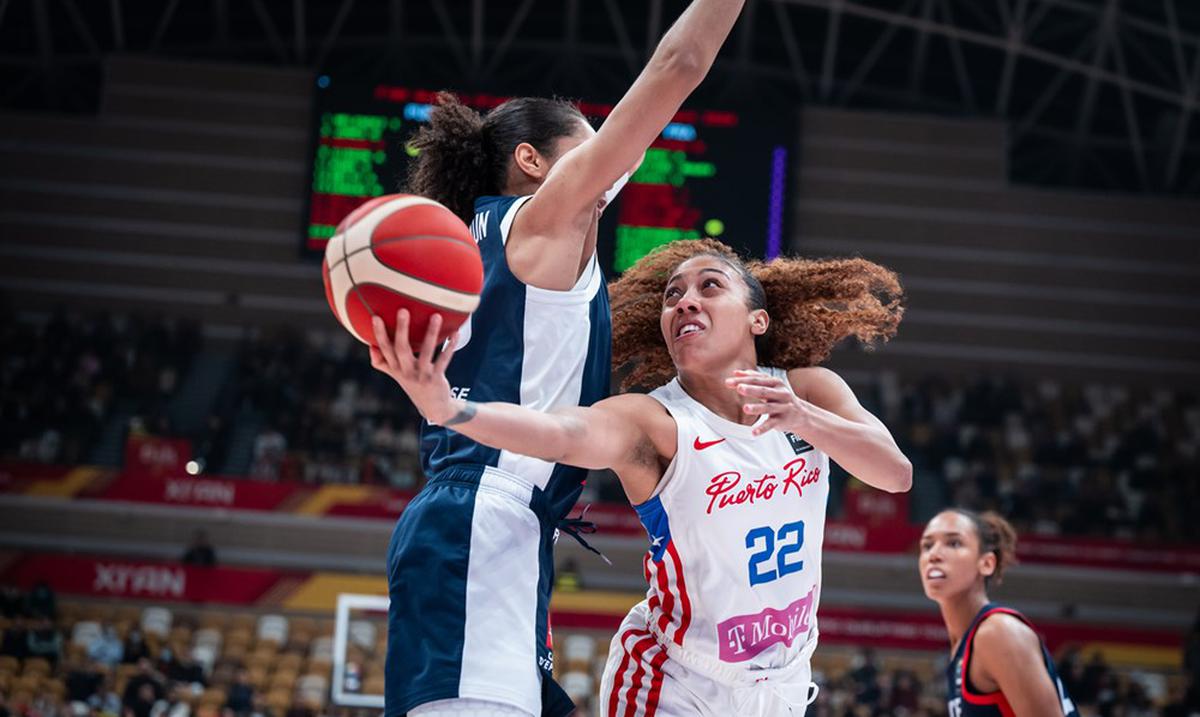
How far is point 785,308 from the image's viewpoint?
13.8 ft

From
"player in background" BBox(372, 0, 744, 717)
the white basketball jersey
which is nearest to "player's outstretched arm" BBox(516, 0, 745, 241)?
"player in background" BBox(372, 0, 744, 717)

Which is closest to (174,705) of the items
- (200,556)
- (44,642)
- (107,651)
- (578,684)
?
(107,651)

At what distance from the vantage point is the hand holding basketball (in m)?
2.81

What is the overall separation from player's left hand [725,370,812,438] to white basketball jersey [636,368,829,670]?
36cm

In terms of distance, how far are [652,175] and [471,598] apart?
13.4 m

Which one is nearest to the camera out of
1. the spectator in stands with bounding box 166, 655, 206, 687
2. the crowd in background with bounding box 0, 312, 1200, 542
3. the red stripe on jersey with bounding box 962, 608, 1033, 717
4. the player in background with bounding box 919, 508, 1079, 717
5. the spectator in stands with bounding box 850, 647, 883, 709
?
the player in background with bounding box 919, 508, 1079, 717

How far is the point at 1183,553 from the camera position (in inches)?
725

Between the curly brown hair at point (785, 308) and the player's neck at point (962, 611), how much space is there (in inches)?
75.0

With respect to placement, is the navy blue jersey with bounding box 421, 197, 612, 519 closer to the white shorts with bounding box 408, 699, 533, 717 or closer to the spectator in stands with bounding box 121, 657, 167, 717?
the white shorts with bounding box 408, 699, 533, 717

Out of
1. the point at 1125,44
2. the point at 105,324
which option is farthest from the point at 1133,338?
the point at 105,324

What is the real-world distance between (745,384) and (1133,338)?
21.7 meters

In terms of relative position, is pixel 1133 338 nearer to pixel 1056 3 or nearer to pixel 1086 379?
pixel 1086 379

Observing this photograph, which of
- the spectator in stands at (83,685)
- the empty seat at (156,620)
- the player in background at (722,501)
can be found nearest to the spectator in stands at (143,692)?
the spectator in stands at (83,685)

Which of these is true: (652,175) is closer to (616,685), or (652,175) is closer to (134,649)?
(134,649)
